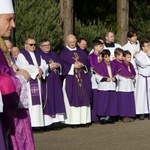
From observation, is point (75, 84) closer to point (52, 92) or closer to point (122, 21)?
point (52, 92)

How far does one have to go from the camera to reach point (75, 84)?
40.1 feet

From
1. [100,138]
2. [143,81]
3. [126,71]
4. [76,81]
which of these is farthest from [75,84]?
[143,81]

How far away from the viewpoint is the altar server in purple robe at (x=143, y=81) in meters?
13.2

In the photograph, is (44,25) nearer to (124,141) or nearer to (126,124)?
(126,124)

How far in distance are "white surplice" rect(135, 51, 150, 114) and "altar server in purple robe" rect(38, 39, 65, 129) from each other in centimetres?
217

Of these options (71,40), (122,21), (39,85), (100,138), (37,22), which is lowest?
(100,138)

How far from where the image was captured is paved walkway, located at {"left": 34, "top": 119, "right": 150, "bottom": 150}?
9953 millimetres

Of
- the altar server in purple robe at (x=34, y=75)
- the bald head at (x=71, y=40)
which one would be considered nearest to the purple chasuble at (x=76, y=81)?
the bald head at (x=71, y=40)

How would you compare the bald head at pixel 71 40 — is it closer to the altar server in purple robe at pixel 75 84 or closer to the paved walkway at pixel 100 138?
the altar server in purple robe at pixel 75 84

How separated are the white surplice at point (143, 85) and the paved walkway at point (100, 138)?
2.59 ft

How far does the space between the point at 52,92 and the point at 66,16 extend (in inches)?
207

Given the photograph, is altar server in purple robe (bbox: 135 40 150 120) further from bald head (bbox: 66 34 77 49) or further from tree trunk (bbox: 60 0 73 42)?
tree trunk (bbox: 60 0 73 42)

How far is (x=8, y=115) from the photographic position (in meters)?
4.62

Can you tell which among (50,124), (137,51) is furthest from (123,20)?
(50,124)
